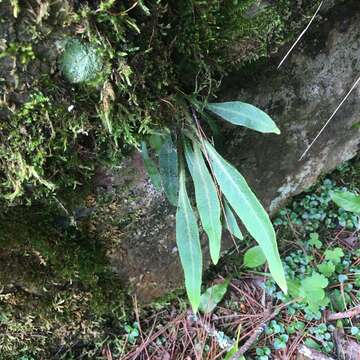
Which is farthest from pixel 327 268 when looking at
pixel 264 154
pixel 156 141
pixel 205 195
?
pixel 156 141

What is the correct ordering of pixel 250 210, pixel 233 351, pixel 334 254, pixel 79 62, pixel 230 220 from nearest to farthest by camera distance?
pixel 79 62, pixel 250 210, pixel 230 220, pixel 233 351, pixel 334 254

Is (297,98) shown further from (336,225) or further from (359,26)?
(336,225)

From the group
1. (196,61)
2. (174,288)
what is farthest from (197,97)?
(174,288)

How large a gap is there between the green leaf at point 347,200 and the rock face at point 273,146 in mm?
118

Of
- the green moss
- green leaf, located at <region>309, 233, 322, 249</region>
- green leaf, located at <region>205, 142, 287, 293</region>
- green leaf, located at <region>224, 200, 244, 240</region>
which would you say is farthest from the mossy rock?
green leaf, located at <region>309, 233, 322, 249</region>

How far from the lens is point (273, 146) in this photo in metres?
1.51

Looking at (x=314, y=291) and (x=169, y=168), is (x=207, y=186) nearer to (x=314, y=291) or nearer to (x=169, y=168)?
A: (x=169, y=168)

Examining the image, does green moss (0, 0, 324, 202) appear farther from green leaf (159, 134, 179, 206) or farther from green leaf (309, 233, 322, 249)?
green leaf (309, 233, 322, 249)

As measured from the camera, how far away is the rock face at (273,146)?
1.33 metres

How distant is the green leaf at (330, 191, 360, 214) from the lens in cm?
164

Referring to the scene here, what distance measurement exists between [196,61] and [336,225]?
1.06 meters

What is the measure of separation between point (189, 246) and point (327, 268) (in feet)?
2.35

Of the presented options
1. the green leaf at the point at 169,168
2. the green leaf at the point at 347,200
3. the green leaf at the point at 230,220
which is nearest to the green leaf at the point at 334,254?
the green leaf at the point at 347,200

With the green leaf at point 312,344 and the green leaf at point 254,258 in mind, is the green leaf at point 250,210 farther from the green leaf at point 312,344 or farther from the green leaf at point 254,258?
the green leaf at point 312,344
